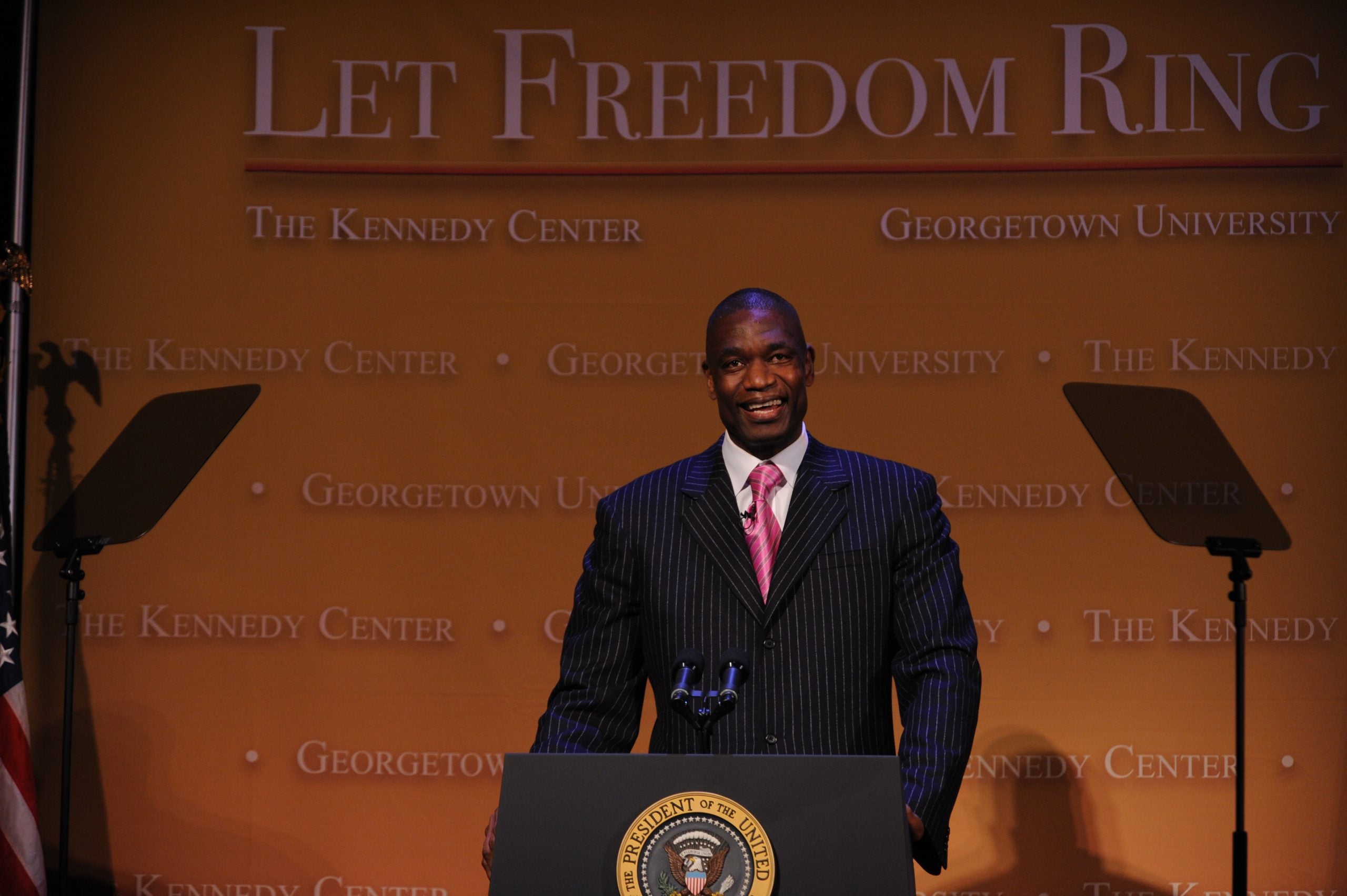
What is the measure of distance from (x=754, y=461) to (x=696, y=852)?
0.98m

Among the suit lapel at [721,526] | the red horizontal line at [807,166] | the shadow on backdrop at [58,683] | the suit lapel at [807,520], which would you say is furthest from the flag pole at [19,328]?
the suit lapel at [807,520]

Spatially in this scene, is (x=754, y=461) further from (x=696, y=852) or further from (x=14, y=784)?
(x=14, y=784)

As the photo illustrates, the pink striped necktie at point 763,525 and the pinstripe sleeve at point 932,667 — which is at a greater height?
the pink striped necktie at point 763,525

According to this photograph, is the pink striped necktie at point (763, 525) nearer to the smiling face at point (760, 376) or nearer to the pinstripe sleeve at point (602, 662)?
the smiling face at point (760, 376)

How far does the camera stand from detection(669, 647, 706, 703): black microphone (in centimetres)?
171

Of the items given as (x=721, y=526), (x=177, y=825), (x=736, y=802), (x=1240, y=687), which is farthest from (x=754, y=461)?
(x=177, y=825)

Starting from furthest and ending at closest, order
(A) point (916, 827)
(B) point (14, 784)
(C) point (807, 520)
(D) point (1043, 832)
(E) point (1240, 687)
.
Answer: (D) point (1043, 832) → (B) point (14, 784) → (E) point (1240, 687) → (C) point (807, 520) → (A) point (916, 827)

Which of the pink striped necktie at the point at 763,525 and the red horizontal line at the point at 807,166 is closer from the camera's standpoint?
the pink striped necktie at the point at 763,525

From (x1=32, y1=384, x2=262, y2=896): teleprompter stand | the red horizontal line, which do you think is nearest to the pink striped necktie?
(x1=32, y1=384, x2=262, y2=896): teleprompter stand

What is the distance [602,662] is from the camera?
7.93 ft

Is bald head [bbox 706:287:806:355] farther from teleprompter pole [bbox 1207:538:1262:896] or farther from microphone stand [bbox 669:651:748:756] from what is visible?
teleprompter pole [bbox 1207:538:1262:896]

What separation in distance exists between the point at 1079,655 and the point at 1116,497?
487 mm

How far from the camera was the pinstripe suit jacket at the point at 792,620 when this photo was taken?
2.32 meters

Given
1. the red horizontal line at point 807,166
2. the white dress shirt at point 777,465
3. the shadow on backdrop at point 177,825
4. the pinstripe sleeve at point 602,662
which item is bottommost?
the shadow on backdrop at point 177,825
